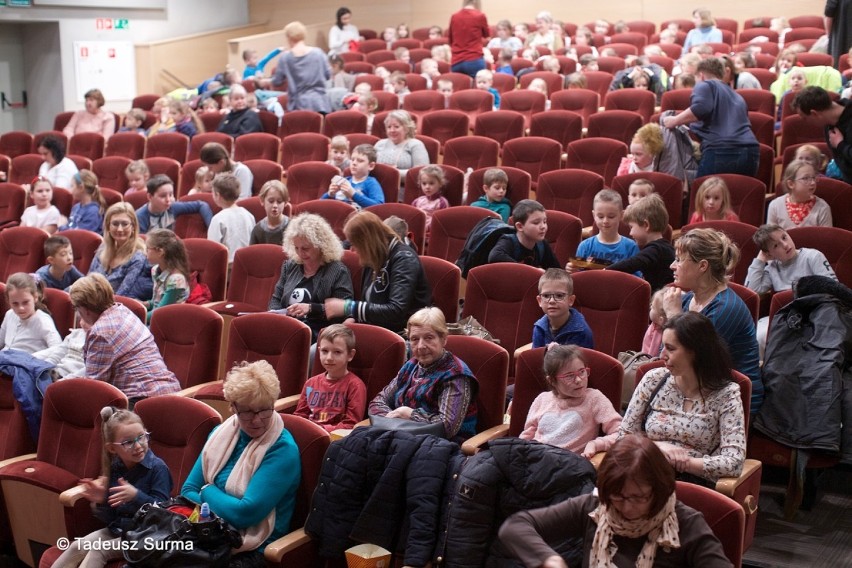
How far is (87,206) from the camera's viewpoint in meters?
6.36

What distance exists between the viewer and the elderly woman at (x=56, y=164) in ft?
24.1

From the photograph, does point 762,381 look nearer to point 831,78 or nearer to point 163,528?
point 163,528

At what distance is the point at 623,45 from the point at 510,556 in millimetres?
8128

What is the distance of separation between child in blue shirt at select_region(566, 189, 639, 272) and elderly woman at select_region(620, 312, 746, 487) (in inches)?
58.5

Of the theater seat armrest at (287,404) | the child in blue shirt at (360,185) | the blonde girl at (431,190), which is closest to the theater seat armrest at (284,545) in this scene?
the theater seat armrest at (287,404)

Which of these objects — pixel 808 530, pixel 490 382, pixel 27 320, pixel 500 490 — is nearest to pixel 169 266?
pixel 27 320

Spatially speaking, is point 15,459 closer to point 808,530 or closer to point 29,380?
point 29,380

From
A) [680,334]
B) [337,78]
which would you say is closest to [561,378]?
[680,334]

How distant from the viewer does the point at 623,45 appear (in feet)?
32.7

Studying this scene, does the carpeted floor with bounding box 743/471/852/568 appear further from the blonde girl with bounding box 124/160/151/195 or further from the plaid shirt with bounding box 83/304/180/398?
the blonde girl with bounding box 124/160/151/195

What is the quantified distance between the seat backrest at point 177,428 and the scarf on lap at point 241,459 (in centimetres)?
12

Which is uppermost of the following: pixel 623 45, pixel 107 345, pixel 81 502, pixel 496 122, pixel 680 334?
pixel 623 45

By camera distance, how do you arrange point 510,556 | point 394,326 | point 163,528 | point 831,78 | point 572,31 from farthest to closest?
point 572,31
point 831,78
point 394,326
point 163,528
point 510,556

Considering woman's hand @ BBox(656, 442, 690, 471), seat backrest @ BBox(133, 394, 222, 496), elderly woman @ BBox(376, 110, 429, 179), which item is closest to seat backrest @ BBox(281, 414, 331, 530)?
seat backrest @ BBox(133, 394, 222, 496)
